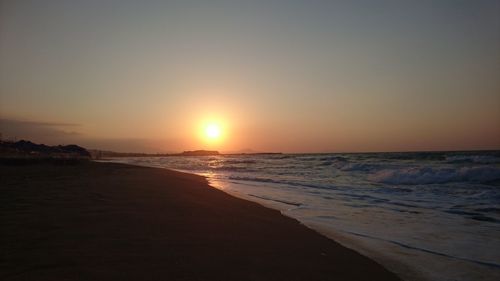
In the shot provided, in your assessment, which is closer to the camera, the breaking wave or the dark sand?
the dark sand

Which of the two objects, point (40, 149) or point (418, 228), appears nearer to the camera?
point (418, 228)

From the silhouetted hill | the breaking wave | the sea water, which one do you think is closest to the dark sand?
the sea water

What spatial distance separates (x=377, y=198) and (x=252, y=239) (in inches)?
310

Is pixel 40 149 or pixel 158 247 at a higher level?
pixel 40 149

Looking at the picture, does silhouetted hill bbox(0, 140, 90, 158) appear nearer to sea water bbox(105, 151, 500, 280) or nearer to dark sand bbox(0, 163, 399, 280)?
sea water bbox(105, 151, 500, 280)

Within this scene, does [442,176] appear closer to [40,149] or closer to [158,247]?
[158,247]

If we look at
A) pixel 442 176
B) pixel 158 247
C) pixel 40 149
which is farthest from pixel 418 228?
pixel 40 149

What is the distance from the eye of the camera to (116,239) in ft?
15.0

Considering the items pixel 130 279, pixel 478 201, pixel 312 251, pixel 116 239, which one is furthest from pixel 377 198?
pixel 130 279

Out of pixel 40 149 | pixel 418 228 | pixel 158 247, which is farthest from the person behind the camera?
pixel 40 149

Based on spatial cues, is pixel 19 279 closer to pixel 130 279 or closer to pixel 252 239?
pixel 130 279

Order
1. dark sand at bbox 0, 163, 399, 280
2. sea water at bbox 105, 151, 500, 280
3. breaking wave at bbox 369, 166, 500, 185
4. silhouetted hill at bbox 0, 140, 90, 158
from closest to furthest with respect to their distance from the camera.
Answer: dark sand at bbox 0, 163, 399, 280 < sea water at bbox 105, 151, 500, 280 < breaking wave at bbox 369, 166, 500, 185 < silhouetted hill at bbox 0, 140, 90, 158

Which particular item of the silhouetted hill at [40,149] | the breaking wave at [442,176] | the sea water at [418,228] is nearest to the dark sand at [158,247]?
the sea water at [418,228]

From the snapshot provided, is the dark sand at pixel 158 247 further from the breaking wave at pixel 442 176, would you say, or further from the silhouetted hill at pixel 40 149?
the silhouetted hill at pixel 40 149
